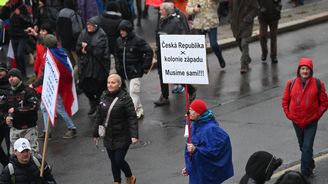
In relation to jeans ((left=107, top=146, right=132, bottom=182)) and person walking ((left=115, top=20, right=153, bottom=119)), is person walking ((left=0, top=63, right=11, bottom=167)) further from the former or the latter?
person walking ((left=115, top=20, right=153, bottom=119))

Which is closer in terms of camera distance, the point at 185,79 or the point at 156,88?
the point at 185,79

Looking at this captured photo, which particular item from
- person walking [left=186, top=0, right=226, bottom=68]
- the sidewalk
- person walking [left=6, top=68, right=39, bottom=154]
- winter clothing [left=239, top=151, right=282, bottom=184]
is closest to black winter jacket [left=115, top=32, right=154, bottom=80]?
person walking [left=6, top=68, right=39, bottom=154]

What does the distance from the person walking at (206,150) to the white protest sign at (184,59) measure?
909mm

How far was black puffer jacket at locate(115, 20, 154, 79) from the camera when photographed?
49.7ft

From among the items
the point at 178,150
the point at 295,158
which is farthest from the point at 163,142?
the point at 295,158

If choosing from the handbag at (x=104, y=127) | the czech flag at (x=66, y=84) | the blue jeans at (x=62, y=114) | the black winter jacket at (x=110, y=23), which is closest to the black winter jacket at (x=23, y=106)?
the handbag at (x=104, y=127)

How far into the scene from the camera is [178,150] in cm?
1341

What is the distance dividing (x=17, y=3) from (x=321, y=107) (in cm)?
841

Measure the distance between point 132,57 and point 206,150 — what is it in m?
5.40

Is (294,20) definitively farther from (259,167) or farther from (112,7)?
(259,167)

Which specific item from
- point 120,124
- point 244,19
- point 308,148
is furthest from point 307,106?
point 244,19

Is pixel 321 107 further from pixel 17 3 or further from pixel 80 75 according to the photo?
pixel 17 3

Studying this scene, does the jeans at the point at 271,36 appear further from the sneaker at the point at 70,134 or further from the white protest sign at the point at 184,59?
the white protest sign at the point at 184,59

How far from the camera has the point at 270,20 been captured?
18391mm
